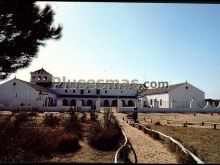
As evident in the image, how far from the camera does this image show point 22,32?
7.53 meters

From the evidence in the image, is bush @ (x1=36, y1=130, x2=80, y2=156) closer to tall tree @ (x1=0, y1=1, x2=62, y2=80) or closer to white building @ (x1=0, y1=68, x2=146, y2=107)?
tall tree @ (x1=0, y1=1, x2=62, y2=80)

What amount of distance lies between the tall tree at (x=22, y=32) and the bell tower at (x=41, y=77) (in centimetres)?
6195

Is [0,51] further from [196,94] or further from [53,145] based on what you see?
[196,94]

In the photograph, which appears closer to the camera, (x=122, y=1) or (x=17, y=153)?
(x=122, y=1)

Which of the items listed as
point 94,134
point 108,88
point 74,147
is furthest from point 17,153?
point 108,88

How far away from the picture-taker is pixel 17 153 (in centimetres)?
946

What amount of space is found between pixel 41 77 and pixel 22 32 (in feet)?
211

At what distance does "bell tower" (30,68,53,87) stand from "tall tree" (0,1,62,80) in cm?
6195

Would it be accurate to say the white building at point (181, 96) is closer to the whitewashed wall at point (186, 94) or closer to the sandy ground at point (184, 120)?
the whitewashed wall at point (186, 94)

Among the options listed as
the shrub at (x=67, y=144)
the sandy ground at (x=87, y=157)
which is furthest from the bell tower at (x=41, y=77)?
the sandy ground at (x=87, y=157)

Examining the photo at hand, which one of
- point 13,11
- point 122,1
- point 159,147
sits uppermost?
point 13,11

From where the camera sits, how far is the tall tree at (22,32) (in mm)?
6824

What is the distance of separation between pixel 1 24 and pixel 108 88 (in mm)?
72953

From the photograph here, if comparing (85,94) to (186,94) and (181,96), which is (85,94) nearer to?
(181,96)
